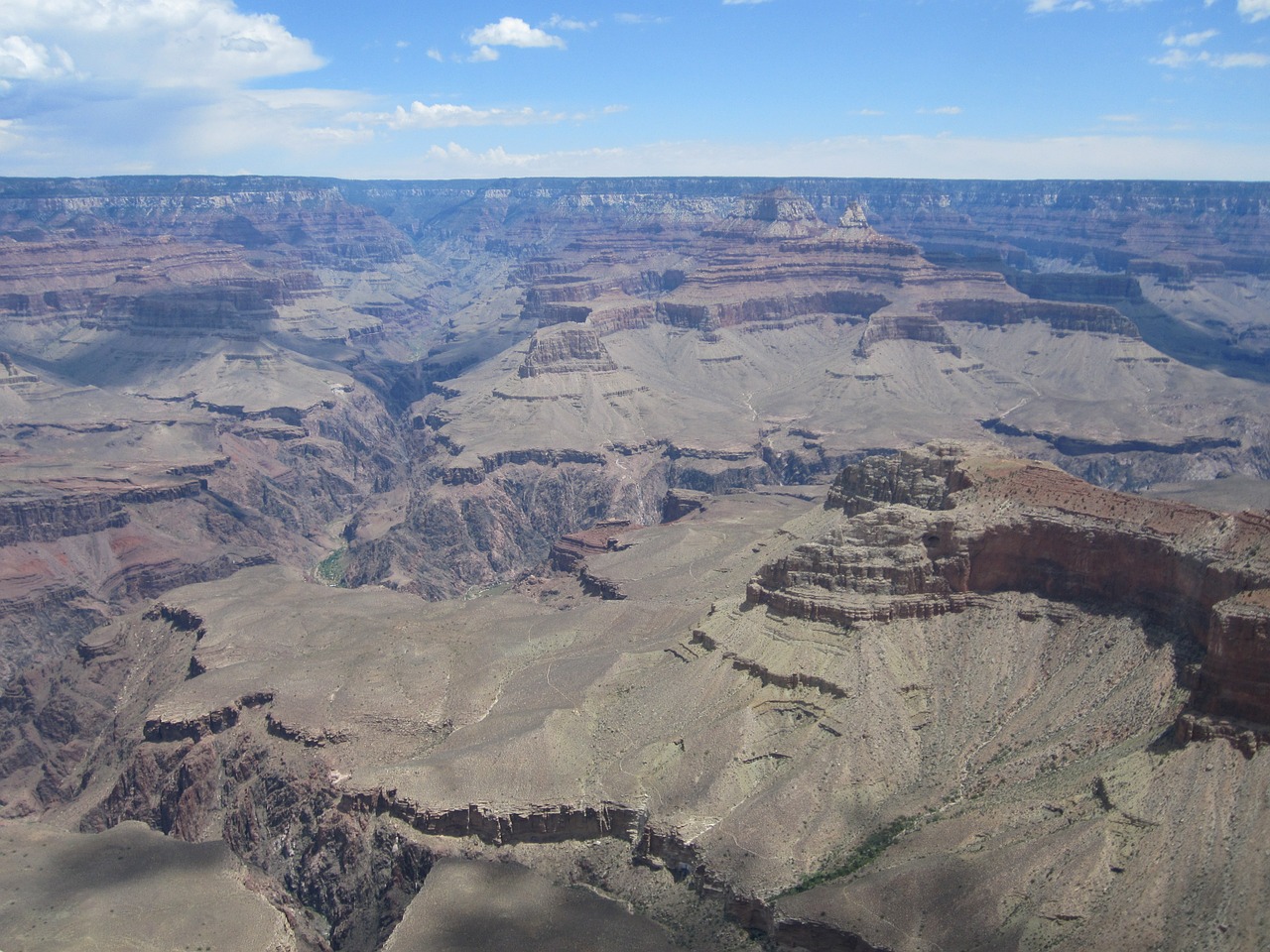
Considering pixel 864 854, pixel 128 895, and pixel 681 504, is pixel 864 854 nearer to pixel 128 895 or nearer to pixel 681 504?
pixel 128 895

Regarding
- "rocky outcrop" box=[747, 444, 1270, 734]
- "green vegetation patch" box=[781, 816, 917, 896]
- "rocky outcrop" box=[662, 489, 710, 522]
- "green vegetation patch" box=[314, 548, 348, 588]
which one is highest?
"rocky outcrop" box=[747, 444, 1270, 734]

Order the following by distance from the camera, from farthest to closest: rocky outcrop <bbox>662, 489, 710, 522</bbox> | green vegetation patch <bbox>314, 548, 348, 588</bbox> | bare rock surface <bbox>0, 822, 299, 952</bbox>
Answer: green vegetation patch <bbox>314, 548, 348, 588</bbox>, rocky outcrop <bbox>662, 489, 710, 522</bbox>, bare rock surface <bbox>0, 822, 299, 952</bbox>

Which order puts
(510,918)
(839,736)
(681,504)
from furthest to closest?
(681,504), (839,736), (510,918)

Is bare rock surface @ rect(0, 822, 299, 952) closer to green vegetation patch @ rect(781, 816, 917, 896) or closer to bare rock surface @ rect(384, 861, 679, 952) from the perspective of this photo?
bare rock surface @ rect(384, 861, 679, 952)

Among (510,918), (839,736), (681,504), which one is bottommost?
(681,504)

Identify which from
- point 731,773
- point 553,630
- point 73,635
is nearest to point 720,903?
point 731,773

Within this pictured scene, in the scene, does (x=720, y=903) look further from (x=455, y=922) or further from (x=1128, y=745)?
(x=1128, y=745)

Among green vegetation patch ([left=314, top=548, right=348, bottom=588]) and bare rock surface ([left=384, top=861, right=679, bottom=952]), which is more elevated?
bare rock surface ([left=384, top=861, right=679, bottom=952])

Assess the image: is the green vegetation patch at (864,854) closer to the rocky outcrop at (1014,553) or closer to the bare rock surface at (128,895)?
the rocky outcrop at (1014,553)

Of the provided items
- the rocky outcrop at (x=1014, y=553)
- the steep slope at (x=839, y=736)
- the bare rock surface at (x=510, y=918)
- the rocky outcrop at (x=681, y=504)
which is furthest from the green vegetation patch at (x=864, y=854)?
A: the rocky outcrop at (x=681, y=504)

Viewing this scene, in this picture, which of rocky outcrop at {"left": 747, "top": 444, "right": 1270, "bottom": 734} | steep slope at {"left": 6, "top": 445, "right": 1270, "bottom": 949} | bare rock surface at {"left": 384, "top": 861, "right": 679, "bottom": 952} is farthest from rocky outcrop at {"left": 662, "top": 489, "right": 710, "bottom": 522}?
bare rock surface at {"left": 384, "top": 861, "right": 679, "bottom": 952}

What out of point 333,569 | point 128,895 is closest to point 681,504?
point 333,569
